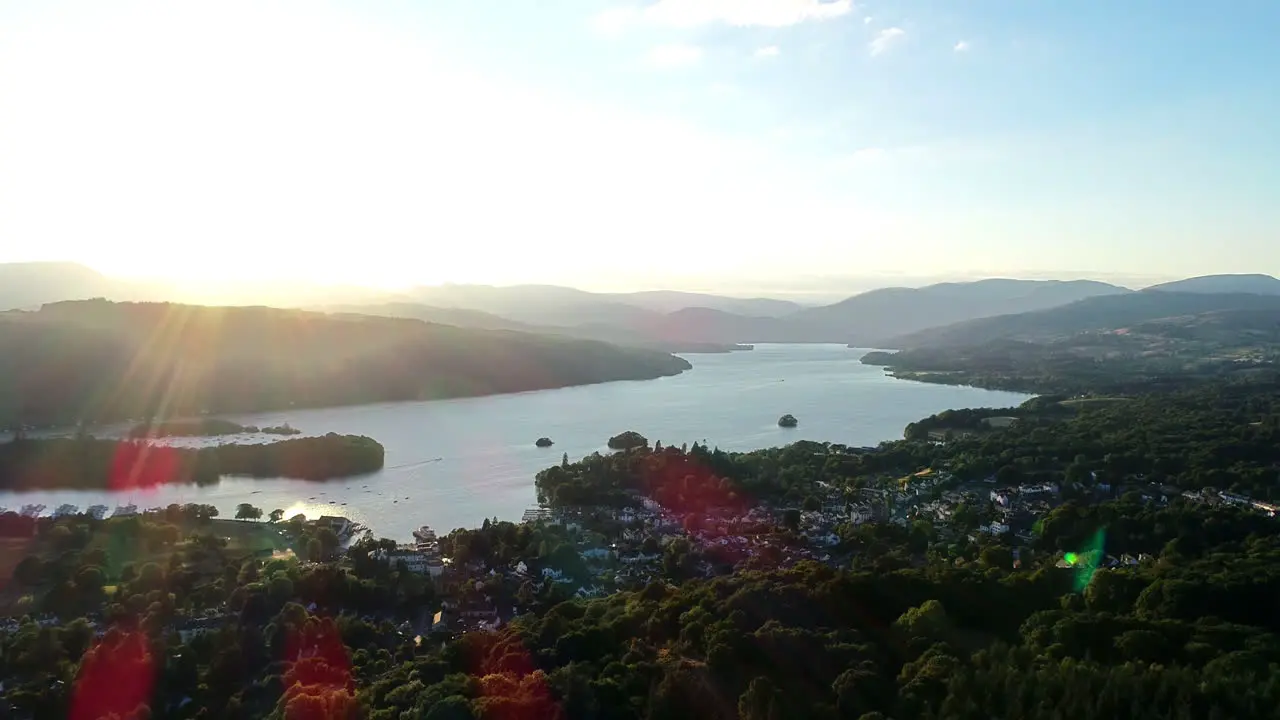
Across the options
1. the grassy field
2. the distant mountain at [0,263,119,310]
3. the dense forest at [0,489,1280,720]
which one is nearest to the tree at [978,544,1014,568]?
the dense forest at [0,489,1280,720]

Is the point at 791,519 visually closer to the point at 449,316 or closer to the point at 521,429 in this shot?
the point at 521,429

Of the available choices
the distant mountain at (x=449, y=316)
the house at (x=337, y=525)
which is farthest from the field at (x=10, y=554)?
the distant mountain at (x=449, y=316)

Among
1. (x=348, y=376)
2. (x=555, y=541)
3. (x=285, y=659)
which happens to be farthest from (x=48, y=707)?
(x=348, y=376)

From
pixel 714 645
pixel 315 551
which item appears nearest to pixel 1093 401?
pixel 315 551

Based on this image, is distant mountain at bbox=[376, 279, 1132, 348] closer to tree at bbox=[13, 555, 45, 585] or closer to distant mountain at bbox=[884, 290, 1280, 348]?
distant mountain at bbox=[884, 290, 1280, 348]

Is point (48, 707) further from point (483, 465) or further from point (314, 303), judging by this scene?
point (314, 303)
